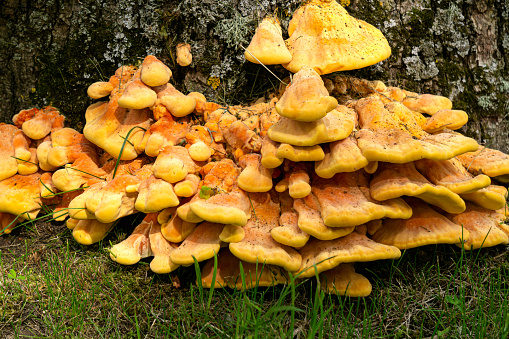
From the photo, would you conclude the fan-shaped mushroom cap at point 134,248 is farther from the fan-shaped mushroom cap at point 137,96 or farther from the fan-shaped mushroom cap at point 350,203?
the fan-shaped mushroom cap at point 350,203

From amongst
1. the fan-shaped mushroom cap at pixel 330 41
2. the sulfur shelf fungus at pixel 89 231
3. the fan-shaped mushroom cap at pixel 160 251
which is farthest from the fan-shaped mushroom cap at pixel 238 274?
the fan-shaped mushroom cap at pixel 330 41

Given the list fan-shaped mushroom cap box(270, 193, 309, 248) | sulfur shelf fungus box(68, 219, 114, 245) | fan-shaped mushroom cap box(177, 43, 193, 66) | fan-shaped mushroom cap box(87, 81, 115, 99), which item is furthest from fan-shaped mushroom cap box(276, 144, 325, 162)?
fan-shaped mushroom cap box(87, 81, 115, 99)

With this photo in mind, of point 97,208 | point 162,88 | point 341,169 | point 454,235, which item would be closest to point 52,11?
point 162,88

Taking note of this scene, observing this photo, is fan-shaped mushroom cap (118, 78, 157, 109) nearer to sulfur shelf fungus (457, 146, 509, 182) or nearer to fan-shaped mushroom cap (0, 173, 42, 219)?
fan-shaped mushroom cap (0, 173, 42, 219)

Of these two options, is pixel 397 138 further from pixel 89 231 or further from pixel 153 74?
pixel 89 231

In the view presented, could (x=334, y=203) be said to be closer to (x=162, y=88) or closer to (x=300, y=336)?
(x=300, y=336)

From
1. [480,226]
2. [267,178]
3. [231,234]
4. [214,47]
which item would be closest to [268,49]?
[214,47]
